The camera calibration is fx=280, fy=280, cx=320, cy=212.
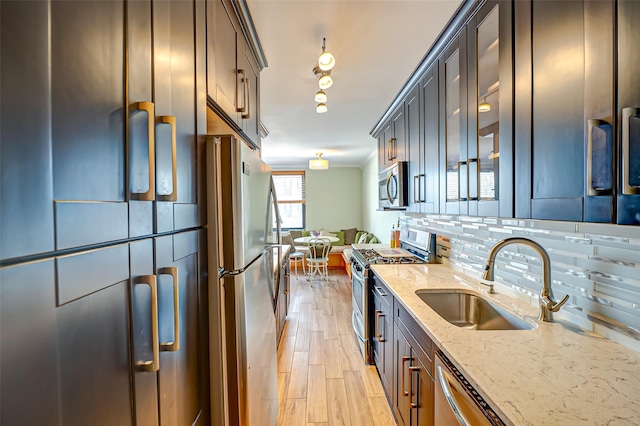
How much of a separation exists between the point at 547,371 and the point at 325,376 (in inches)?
77.2

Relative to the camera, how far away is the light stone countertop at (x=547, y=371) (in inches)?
28.7

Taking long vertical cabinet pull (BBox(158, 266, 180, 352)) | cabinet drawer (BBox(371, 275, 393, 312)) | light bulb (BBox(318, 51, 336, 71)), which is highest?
light bulb (BBox(318, 51, 336, 71))

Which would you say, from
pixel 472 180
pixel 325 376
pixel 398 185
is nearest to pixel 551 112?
pixel 472 180

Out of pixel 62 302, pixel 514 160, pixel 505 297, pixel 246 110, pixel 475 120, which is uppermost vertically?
pixel 246 110

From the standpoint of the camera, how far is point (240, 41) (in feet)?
5.24

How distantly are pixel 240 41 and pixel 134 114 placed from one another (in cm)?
121

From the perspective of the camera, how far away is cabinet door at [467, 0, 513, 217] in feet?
3.95

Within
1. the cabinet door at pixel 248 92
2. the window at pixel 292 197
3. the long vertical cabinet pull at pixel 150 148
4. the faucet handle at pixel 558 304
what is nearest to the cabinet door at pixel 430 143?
the faucet handle at pixel 558 304

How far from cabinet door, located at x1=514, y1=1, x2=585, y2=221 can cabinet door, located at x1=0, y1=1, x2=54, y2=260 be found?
1.30m

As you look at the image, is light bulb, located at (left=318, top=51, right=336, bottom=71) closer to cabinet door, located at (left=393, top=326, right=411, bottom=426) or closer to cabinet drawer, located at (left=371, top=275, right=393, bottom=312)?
cabinet drawer, located at (left=371, top=275, right=393, bottom=312)

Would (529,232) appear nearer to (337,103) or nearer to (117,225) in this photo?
(117,225)

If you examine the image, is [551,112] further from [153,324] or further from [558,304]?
[153,324]

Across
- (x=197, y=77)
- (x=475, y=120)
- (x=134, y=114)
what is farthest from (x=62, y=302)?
(x=475, y=120)

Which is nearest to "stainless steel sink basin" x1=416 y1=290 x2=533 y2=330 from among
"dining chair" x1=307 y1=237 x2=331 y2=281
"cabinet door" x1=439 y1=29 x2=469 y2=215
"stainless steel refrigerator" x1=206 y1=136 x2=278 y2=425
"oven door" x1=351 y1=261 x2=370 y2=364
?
"cabinet door" x1=439 y1=29 x2=469 y2=215
